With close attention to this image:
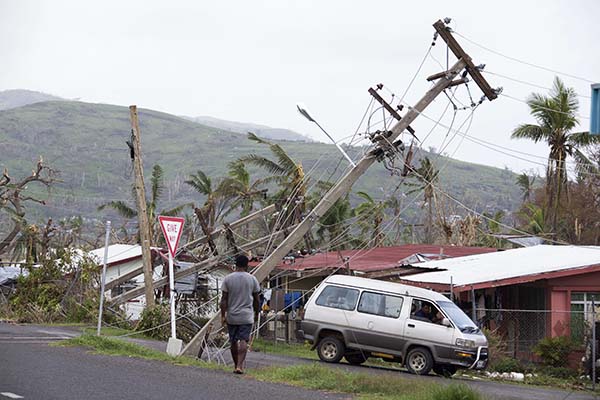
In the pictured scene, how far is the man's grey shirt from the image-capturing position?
14852 millimetres

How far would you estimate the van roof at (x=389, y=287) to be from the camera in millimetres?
22344

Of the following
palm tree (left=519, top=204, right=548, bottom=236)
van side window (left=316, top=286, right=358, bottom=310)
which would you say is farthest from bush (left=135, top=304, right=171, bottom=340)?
palm tree (left=519, top=204, right=548, bottom=236)

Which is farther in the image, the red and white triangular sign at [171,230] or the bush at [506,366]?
the bush at [506,366]

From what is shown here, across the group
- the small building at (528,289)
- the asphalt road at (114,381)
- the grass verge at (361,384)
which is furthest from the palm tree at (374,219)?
the asphalt road at (114,381)

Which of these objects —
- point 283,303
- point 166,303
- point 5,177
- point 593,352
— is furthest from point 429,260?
point 5,177

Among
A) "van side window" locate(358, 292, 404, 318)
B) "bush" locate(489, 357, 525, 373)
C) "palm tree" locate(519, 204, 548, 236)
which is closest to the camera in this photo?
"van side window" locate(358, 292, 404, 318)

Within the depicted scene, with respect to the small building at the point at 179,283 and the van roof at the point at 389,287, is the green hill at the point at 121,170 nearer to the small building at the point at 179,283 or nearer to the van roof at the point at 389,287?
the small building at the point at 179,283

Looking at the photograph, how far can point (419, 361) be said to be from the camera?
21844 millimetres

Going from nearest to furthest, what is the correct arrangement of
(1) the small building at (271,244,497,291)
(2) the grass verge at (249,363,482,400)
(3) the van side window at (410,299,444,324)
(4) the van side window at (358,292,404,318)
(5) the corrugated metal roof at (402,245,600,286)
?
(2) the grass verge at (249,363,482,400)
(3) the van side window at (410,299,444,324)
(4) the van side window at (358,292,404,318)
(5) the corrugated metal roof at (402,245,600,286)
(1) the small building at (271,244,497,291)

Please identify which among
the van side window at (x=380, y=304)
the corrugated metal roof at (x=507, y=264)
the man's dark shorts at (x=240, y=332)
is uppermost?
the corrugated metal roof at (x=507, y=264)

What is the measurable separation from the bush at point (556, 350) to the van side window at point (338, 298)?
17.2 feet

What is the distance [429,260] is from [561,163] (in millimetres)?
13359

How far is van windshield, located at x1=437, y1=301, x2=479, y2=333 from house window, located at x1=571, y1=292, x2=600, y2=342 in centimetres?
362

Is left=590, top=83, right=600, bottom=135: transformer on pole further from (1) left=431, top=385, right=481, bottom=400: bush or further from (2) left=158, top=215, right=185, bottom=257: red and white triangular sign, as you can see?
(2) left=158, top=215, right=185, bottom=257: red and white triangular sign
